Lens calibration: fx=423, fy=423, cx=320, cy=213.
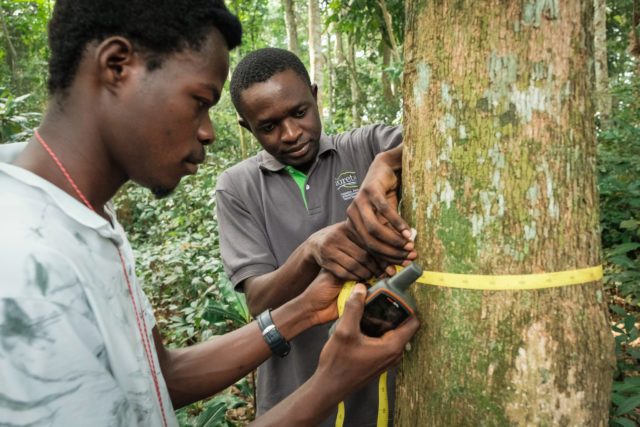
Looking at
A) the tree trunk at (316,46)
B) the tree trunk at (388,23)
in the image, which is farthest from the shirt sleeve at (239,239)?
the tree trunk at (316,46)

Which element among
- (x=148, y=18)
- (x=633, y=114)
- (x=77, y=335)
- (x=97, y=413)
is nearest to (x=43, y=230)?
(x=77, y=335)

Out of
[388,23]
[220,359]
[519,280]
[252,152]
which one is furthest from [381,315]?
[252,152]

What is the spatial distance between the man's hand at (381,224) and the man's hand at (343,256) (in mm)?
46

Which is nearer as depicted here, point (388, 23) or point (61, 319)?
point (61, 319)

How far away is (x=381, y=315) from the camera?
123 centimetres

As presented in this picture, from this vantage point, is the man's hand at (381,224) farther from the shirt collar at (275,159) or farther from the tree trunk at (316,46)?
the tree trunk at (316,46)

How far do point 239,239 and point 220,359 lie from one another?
1.80ft

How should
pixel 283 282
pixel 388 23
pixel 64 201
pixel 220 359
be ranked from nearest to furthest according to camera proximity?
pixel 64 201, pixel 220 359, pixel 283 282, pixel 388 23

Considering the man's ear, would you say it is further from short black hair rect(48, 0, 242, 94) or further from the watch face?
the watch face

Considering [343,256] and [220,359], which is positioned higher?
[343,256]

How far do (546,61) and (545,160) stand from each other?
228 millimetres

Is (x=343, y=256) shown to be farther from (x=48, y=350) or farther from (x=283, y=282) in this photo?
(x=48, y=350)

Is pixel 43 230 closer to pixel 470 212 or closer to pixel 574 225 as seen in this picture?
pixel 470 212

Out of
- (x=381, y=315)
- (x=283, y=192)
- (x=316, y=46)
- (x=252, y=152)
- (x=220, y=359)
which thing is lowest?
(x=220, y=359)
